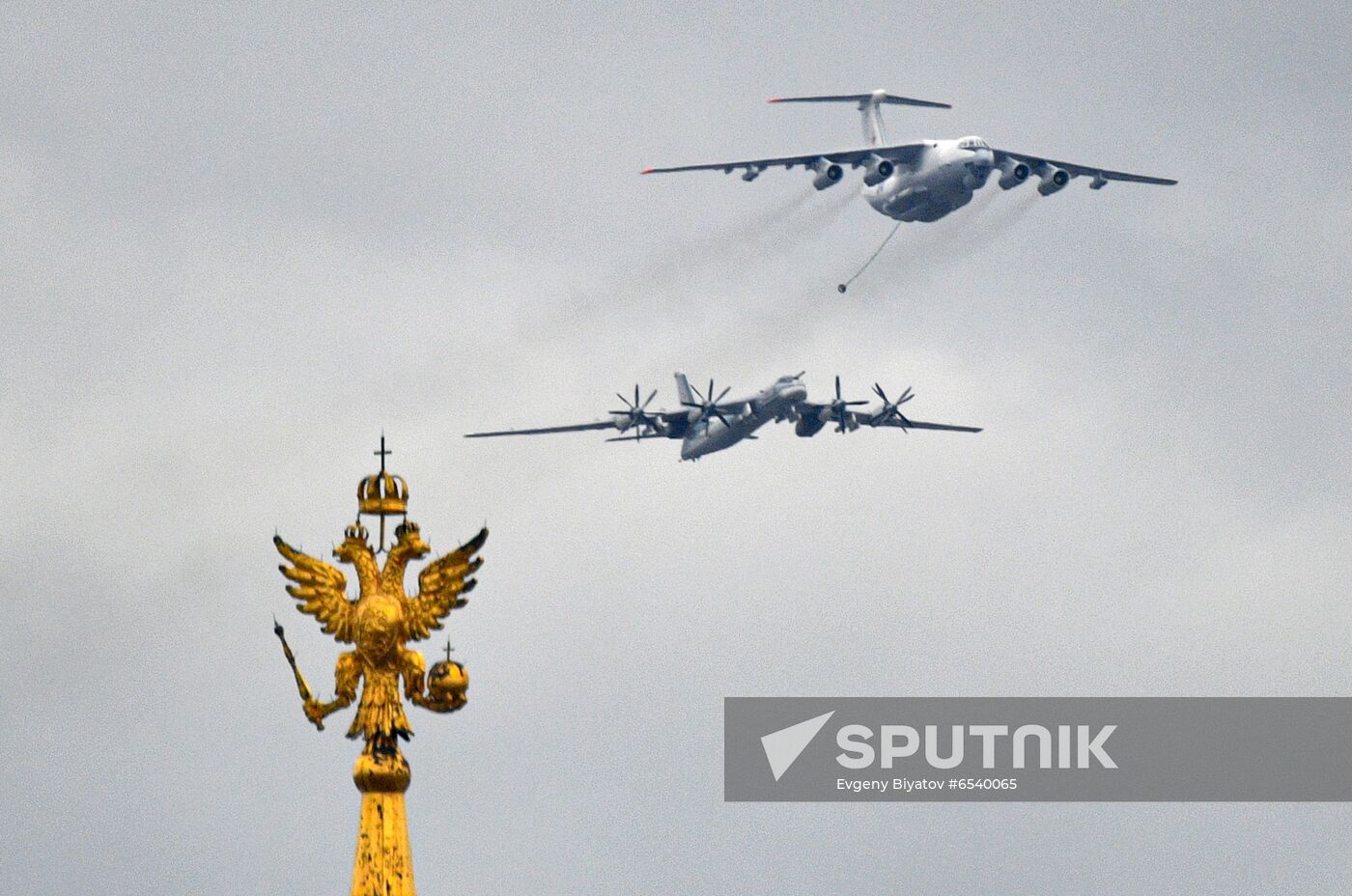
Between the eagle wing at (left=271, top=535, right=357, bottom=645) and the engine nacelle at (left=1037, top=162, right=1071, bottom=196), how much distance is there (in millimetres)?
110145

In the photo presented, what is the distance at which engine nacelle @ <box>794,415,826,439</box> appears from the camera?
532 ft

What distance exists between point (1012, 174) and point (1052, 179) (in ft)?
12.1

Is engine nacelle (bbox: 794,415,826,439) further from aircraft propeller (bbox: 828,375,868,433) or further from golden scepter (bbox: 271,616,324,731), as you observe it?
golden scepter (bbox: 271,616,324,731)

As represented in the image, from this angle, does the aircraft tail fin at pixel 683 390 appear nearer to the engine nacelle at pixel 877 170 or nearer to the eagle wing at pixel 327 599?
the engine nacelle at pixel 877 170

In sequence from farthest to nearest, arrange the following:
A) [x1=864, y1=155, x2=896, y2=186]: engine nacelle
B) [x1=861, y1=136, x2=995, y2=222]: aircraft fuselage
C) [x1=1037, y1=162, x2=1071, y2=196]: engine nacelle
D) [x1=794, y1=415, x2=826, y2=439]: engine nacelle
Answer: [x1=794, y1=415, x2=826, y2=439]: engine nacelle, [x1=1037, y1=162, x2=1071, y2=196]: engine nacelle, [x1=864, y1=155, x2=896, y2=186]: engine nacelle, [x1=861, y1=136, x2=995, y2=222]: aircraft fuselage

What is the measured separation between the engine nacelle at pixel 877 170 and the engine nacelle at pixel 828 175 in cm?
236

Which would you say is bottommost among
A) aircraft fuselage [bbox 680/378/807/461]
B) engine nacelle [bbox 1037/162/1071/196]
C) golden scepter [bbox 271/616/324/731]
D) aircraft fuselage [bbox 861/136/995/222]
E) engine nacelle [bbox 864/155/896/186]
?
golden scepter [bbox 271/616/324/731]

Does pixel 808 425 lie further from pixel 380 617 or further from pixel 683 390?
pixel 380 617

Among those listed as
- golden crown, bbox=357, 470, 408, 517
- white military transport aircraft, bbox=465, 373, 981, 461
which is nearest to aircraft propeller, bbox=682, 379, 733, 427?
white military transport aircraft, bbox=465, 373, 981, 461

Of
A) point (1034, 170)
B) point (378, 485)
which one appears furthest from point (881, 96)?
point (378, 485)

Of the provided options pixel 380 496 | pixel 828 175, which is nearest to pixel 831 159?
pixel 828 175

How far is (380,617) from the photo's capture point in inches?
1960

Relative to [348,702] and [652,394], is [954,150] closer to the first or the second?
[652,394]

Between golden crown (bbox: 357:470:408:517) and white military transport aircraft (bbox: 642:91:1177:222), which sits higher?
white military transport aircraft (bbox: 642:91:1177:222)
